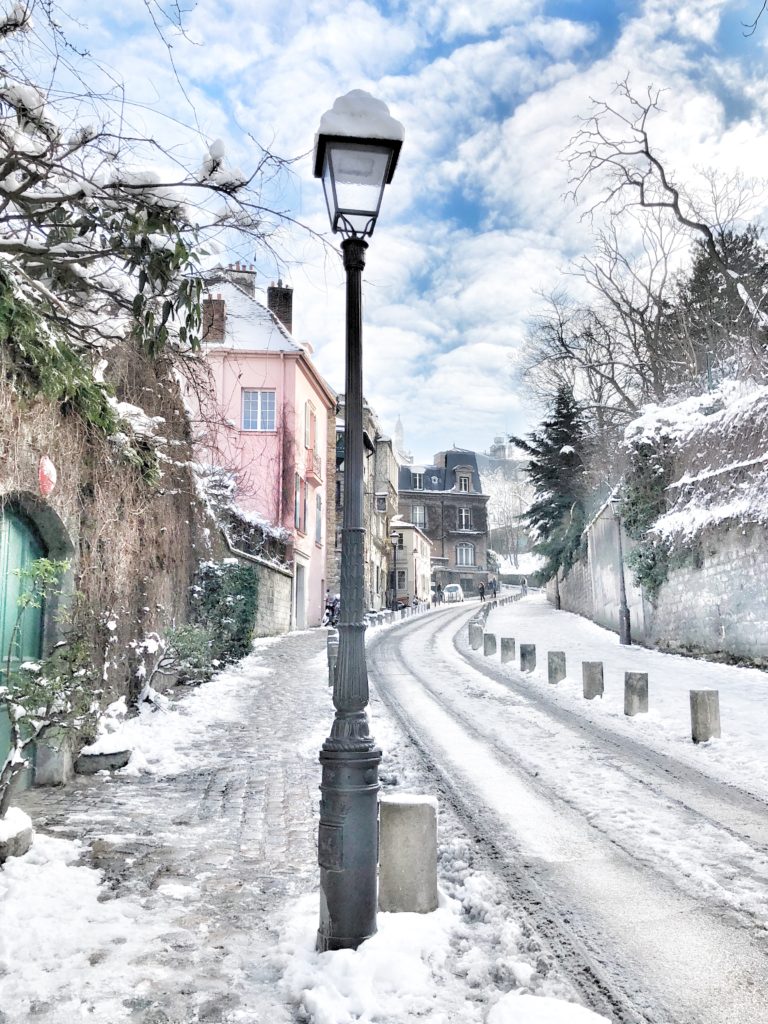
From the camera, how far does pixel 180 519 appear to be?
11.7 meters

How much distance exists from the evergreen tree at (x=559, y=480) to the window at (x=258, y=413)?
12.6 metres

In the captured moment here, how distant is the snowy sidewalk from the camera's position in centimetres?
774

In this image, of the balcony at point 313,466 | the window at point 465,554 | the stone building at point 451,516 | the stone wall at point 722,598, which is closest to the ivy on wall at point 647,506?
the stone wall at point 722,598

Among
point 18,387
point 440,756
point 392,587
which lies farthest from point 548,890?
point 392,587

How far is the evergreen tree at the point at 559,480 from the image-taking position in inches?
1302

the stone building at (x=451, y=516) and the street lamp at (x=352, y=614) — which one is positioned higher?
the stone building at (x=451, y=516)

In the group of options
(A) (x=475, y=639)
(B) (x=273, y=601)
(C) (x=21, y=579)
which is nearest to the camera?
(C) (x=21, y=579)

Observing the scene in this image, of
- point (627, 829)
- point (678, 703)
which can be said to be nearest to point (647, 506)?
point (678, 703)

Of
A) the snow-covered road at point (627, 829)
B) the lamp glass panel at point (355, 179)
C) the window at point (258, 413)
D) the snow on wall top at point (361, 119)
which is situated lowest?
the snow-covered road at point (627, 829)

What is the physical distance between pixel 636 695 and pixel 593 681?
5.48ft

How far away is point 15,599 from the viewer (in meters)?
6.34

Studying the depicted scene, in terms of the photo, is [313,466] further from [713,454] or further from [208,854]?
[208,854]

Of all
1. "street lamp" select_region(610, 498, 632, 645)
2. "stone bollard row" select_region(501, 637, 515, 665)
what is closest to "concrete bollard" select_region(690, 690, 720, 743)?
"stone bollard row" select_region(501, 637, 515, 665)

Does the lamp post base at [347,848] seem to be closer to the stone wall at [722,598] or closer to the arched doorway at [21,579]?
the arched doorway at [21,579]
